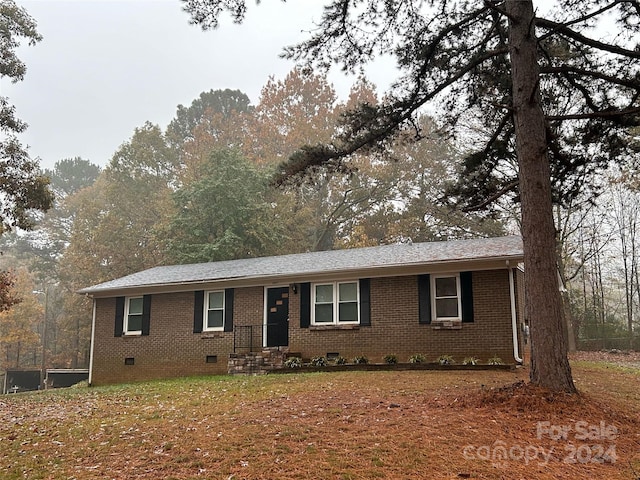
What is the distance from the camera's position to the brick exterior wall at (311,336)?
507 inches

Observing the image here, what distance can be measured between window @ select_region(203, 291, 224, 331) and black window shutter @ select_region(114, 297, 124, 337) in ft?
10.6

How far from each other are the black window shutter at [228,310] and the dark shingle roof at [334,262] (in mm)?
586

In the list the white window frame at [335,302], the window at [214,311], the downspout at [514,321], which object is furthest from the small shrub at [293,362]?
the downspout at [514,321]

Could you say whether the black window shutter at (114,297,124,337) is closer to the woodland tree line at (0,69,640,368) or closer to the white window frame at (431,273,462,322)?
the woodland tree line at (0,69,640,368)

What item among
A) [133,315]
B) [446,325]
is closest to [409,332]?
[446,325]

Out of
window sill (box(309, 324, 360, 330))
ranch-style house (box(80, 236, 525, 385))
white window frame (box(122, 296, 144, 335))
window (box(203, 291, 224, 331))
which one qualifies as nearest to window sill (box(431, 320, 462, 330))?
ranch-style house (box(80, 236, 525, 385))

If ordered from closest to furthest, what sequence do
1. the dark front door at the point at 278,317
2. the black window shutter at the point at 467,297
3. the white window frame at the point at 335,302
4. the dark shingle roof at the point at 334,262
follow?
the black window shutter at the point at 467,297, the dark shingle roof at the point at 334,262, the white window frame at the point at 335,302, the dark front door at the point at 278,317

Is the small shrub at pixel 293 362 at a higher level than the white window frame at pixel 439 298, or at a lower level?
lower

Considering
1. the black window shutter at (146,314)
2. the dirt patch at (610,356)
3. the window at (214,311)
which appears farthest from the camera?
the dirt patch at (610,356)

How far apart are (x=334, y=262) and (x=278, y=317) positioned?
2.32 m

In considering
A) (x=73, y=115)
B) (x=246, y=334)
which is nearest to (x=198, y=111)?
(x=246, y=334)

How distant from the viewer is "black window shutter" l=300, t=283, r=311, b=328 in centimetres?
1499

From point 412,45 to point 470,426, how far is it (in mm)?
7041

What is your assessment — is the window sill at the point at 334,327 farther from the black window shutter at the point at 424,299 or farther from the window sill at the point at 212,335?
the window sill at the point at 212,335
